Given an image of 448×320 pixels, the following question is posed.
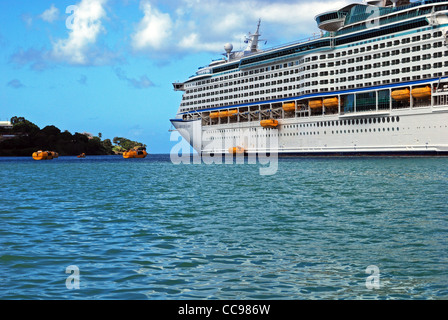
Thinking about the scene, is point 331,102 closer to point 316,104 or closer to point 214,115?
point 316,104

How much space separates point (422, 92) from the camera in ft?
218

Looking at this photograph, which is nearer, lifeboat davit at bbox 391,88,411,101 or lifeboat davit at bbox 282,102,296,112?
lifeboat davit at bbox 391,88,411,101

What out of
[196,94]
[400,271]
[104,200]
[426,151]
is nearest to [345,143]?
[426,151]

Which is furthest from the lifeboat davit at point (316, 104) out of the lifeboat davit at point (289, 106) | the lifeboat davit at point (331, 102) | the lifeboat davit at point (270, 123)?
the lifeboat davit at point (270, 123)

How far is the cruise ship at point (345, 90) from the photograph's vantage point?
6700 centimetres

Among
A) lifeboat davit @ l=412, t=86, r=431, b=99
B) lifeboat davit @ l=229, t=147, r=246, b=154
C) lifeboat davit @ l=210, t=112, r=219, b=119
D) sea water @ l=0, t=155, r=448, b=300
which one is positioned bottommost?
sea water @ l=0, t=155, r=448, b=300

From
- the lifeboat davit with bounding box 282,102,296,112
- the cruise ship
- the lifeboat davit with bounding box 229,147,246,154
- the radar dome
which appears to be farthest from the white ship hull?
the radar dome

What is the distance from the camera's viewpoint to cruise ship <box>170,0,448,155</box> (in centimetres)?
6700

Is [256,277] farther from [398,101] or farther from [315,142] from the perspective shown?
[315,142]

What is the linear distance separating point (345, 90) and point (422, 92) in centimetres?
1414

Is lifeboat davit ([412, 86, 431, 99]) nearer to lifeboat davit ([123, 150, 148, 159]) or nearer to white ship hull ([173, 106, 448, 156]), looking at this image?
white ship hull ([173, 106, 448, 156])

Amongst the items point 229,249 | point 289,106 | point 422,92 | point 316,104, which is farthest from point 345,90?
point 229,249

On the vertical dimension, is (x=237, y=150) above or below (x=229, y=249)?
above

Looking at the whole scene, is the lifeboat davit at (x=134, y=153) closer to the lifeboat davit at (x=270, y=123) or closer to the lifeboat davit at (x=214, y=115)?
the lifeboat davit at (x=214, y=115)
